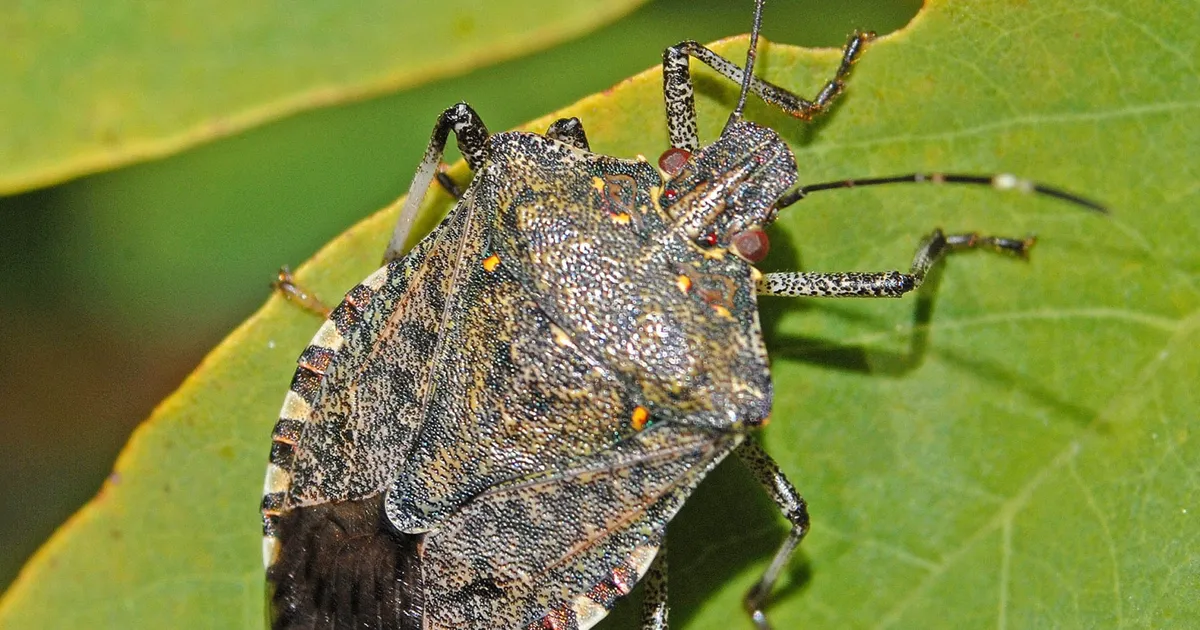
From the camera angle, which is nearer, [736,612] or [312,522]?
[312,522]

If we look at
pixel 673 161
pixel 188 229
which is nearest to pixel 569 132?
pixel 673 161

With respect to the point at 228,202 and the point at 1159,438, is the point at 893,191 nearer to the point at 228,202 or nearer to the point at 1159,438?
the point at 1159,438

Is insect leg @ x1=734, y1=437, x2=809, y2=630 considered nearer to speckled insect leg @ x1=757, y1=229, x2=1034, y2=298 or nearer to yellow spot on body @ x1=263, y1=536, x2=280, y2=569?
speckled insect leg @ x1=757, y1=229, x2=1034, y2=298

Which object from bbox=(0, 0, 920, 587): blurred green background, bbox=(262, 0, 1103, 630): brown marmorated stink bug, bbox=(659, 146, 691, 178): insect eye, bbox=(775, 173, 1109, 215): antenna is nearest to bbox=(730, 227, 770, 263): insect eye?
bbox=(262, 0, 1103, 630): brown marmorated stink bug

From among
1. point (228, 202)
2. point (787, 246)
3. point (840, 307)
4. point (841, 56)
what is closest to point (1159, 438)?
point (840, 307)

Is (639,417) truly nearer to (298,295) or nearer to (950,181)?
(950,181)

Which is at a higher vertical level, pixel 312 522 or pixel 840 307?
pixel 840 307
